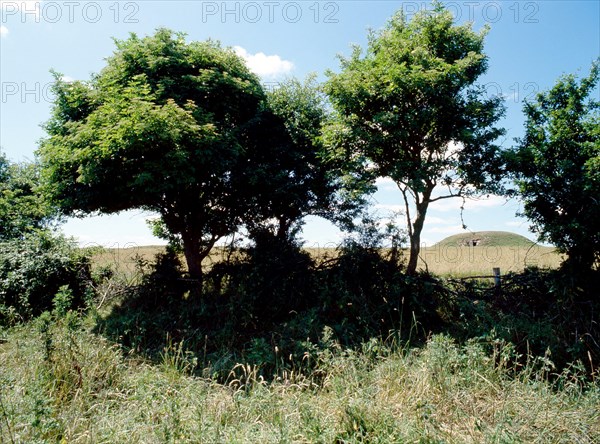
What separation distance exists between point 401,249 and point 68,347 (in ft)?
25.5

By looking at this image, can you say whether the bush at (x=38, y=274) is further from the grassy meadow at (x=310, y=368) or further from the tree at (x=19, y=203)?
the tree at (x=19, y=203)

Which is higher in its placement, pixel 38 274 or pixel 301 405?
pixel 38 274

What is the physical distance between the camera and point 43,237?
39.7 feet

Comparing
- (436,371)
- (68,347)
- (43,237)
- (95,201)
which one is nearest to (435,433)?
(436,371)

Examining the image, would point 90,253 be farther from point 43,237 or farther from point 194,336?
point 194,336

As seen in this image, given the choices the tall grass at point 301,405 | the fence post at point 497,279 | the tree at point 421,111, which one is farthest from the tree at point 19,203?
the fence post at point 497,279

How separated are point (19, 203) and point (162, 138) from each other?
12.7 m

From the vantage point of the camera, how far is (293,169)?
11250 mm

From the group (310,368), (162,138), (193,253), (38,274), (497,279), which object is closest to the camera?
(310,368)

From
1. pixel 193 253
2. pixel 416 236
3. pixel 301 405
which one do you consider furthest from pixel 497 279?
pixel 193 253

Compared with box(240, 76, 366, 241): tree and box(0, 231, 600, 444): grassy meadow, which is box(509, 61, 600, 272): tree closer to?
box(0, 231, 600, 444): grassy meadow

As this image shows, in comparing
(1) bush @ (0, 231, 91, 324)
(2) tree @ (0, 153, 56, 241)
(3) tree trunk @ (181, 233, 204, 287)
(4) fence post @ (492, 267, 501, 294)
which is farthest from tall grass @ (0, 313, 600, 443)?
(2) tree @ (0, 153, 56, 241)

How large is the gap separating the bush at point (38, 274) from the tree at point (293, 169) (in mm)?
5584

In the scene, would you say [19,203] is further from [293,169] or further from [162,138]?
[293,169]
